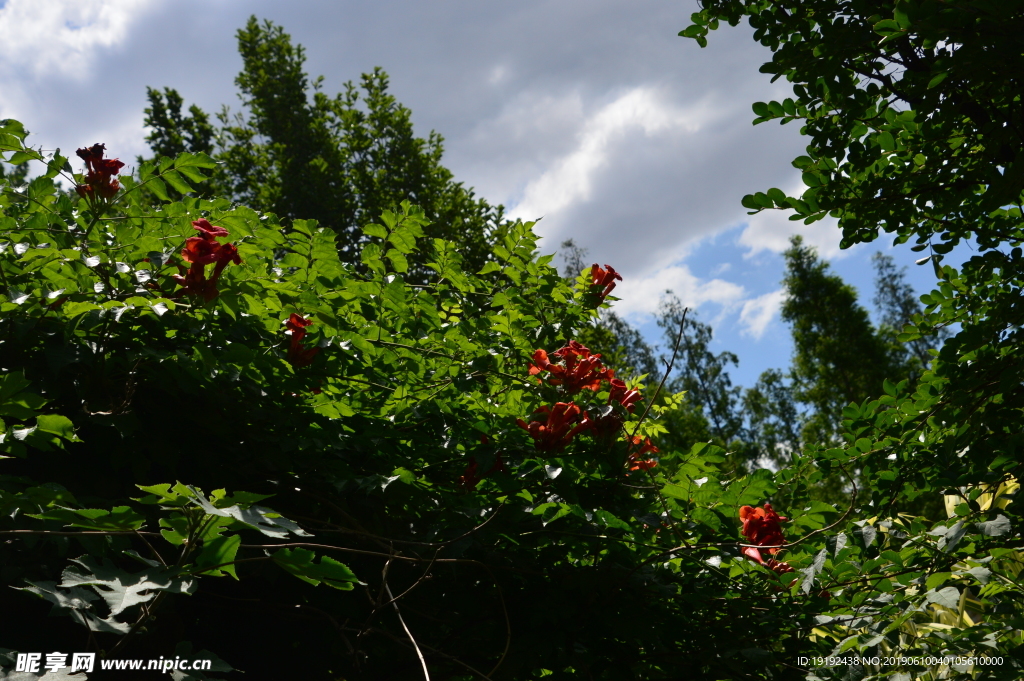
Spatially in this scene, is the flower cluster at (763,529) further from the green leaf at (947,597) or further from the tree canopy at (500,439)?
the green leaf at (947,597)

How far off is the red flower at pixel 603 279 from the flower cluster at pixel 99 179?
180 cm

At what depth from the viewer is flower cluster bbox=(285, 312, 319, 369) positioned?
194 centimetres

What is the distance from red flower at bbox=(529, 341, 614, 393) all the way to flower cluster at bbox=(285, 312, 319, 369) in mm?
875

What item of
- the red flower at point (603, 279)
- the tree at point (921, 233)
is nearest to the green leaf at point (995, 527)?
the tree at point (921, 233)

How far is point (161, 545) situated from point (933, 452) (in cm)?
260

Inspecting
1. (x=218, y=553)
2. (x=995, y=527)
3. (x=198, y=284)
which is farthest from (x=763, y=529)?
(x=198, y=284)

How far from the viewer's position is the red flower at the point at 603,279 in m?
2.73

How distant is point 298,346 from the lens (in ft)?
6.46

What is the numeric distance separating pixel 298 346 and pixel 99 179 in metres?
0.80

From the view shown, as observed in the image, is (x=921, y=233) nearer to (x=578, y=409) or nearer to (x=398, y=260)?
(x=578, y=409)

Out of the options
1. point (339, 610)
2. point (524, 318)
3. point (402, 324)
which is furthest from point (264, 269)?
point (339, 610)

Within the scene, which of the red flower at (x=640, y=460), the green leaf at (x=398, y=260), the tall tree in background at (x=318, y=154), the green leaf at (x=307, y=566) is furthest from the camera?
the tall tree in background at (x=318, y=154)

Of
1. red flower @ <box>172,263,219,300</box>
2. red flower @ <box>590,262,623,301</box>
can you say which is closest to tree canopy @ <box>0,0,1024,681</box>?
red flower @ <box>172,263,219,300</box>

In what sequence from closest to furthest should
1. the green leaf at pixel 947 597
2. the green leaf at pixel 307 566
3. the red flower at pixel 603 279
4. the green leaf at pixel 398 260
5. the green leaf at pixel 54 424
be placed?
the green leaf at pixel 307 566 → the green leaf at pixel 54 424 → the green leaf at pixel 947 597 → the green leaf at pixel 398 260 → the red flower at pixel 603 279
